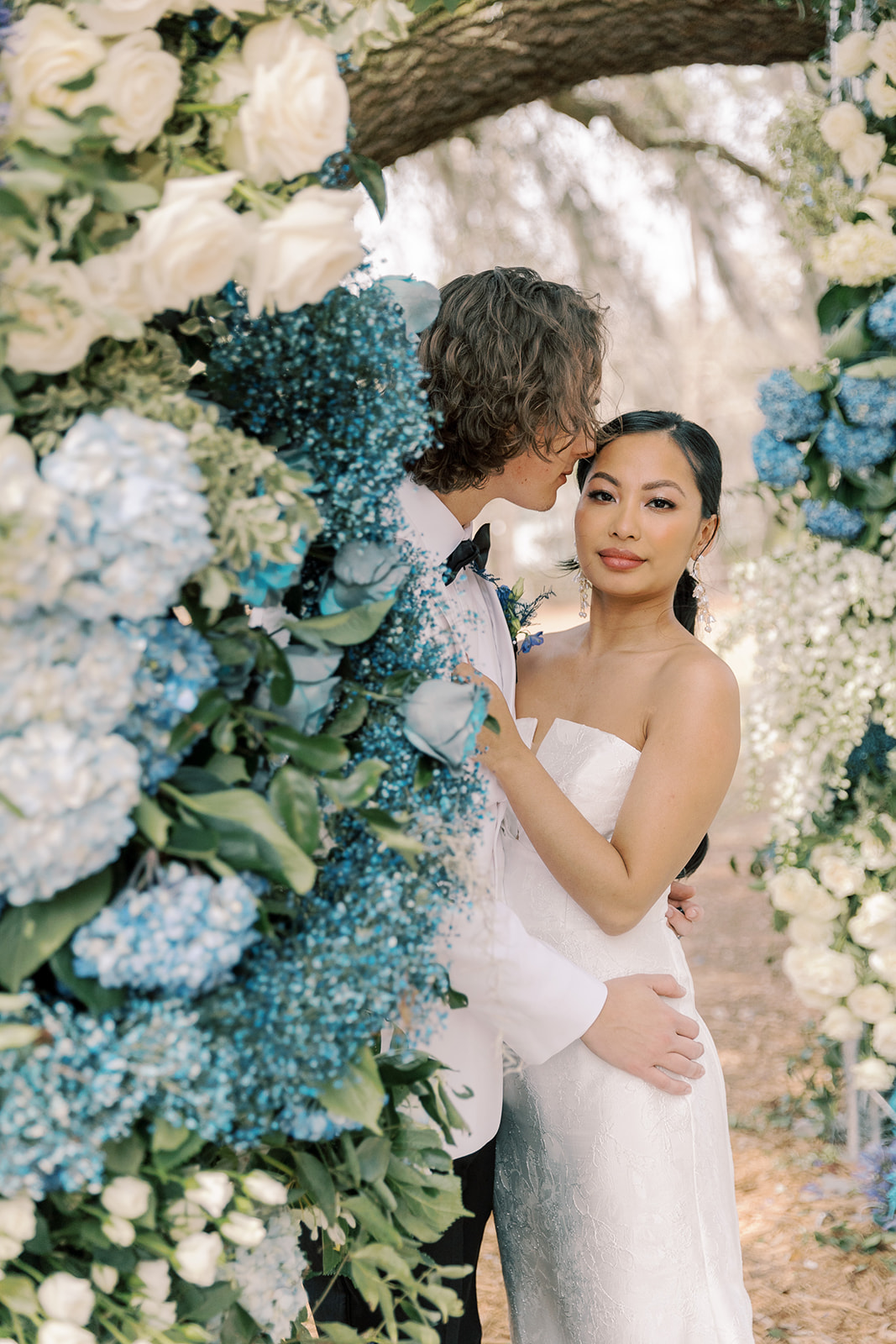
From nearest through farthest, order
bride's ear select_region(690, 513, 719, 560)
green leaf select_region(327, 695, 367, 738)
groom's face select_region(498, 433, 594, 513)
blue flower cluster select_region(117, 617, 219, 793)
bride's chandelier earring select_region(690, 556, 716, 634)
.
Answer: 1. blue flower cluster select_region(117, 617, 219, 793)
2. green leaf select_region(327, 695, 367, 738)
3. groom's face select_region(498, 433, 594, 513)
4. bride's ear select_region(690, 513, 719, 560)
5. bride's chandelier earring select_region(690, 556, 716, 634)

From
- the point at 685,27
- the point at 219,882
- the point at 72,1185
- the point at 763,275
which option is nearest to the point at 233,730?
the point at 219,882

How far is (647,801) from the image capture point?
6.01 feet

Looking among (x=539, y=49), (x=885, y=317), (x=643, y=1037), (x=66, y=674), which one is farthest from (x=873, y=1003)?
(x=539, y=49)

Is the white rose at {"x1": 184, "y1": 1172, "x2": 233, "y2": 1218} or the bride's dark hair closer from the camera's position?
the white rose at {"x1": 184, "y1": 1172, "x2": 233, "y2": 1218}

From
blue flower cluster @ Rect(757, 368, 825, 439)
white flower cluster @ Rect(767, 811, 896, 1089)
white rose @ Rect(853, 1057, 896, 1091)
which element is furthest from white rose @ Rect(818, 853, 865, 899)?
blue flower cluster @ Rect(757, 368, 825, 439)

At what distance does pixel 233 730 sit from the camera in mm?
1002

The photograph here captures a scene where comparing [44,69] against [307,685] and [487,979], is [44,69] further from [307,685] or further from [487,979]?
[487,979]

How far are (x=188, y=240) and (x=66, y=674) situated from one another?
1.14 ft

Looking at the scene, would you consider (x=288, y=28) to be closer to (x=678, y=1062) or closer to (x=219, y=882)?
(x=219, y=882)

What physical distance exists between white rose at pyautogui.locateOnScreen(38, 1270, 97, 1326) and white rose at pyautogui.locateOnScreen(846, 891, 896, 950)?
3.68 ft

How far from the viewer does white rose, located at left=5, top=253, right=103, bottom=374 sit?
832 mm

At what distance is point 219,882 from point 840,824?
109cm

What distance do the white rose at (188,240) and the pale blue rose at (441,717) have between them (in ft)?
1.45

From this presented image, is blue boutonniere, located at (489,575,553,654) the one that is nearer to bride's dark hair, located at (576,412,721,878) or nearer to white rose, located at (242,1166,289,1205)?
bride's dark hair, located at (576,412,721,878)
